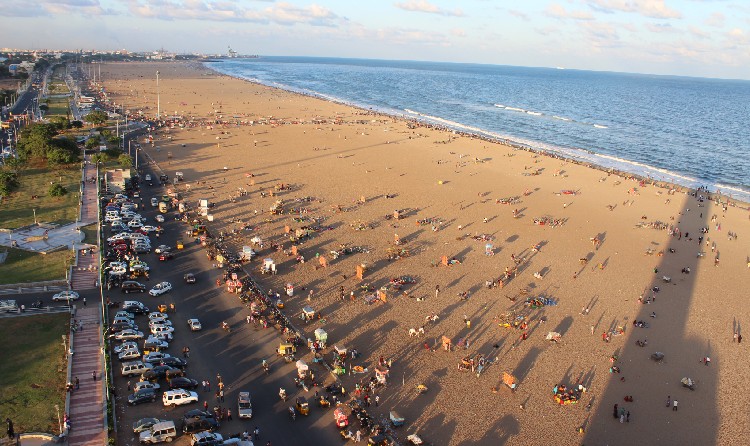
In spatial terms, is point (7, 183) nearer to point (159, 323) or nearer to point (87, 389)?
point (159, 323)

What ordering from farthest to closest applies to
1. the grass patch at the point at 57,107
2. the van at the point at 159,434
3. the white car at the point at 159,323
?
the grass patch at the point at 57,107 < the white car at the point at 159,323 < the van at the point at 159,434

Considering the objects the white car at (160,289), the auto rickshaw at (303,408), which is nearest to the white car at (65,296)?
the white car at (160,289)

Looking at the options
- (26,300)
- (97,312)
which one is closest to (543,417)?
(97,312)

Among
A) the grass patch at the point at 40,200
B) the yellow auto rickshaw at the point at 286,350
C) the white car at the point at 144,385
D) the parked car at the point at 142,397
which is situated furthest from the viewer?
the grass patch at the point at 40,200

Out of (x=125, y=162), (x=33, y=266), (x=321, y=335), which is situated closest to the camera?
(x=321, y=335)

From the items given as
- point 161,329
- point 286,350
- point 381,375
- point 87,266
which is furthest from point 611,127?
point 161,329

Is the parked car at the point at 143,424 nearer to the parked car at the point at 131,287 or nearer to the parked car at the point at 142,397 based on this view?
the parked car at the point at 142,397
